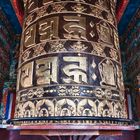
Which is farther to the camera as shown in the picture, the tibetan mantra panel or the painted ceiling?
the painted ceiling

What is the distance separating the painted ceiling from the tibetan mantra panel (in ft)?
3.27

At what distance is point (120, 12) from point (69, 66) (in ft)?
5.70

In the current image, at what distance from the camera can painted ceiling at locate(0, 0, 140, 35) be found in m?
3.43

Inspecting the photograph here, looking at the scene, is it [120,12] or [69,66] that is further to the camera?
[120,12]

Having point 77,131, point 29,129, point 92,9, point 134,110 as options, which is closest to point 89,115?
point 77,131

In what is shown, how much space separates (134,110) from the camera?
3932 mm

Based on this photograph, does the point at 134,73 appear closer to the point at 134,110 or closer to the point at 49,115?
the point at 134,110

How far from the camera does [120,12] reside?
3.40 metres

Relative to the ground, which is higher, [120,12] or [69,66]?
[120,12]

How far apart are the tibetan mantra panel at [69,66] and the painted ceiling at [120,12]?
997mm

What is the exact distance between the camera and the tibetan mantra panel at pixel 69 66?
1.96m

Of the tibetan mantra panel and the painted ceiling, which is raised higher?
the painted ceiling

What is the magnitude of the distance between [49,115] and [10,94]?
2.38 meters

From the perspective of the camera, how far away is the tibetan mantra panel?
77.0 inches
